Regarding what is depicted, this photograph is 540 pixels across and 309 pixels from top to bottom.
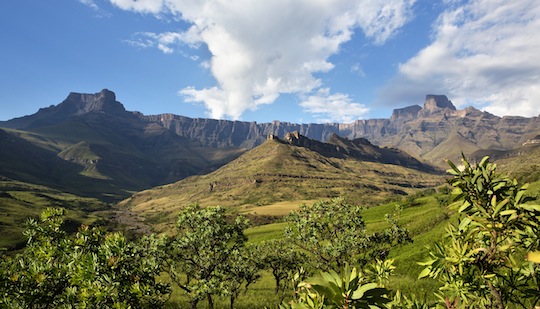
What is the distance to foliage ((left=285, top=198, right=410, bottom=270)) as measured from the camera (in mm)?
21156

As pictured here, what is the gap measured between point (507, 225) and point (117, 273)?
7984 millimetres

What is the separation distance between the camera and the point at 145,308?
297 inches

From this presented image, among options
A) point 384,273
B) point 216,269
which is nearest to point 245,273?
point 216,269

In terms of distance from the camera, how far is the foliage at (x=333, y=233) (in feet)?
69.4

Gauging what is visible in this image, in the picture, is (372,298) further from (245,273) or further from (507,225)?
(245,273)

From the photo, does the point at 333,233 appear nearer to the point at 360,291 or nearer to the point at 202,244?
the point at 202,244

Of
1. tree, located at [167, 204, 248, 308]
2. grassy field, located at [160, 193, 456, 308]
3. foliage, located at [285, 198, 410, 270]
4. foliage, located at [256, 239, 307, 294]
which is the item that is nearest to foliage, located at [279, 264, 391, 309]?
grassy field, located at [160, 193, 456, 308]

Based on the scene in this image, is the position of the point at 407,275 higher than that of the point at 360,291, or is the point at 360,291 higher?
the point at 360,291

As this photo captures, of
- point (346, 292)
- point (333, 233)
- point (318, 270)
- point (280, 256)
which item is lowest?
point (280, 256)

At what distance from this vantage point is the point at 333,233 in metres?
23.0

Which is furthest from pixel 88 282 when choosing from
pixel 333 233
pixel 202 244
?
pixel 333 233

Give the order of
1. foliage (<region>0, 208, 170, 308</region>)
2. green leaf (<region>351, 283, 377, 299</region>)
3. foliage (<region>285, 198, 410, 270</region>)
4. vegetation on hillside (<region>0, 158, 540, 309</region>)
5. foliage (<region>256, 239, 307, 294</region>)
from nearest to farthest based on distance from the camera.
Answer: green leaf (<region>351, 283, 377, 299</region>) → vegetation on hillside (<region>0, 158, 540, 309</region>) → foliage (<region>0, 208, 170, 308</region>) → foliage (<region>285, 198, 410, 270</region>) → foliage (<region>256, 239, 307, 294</region>)

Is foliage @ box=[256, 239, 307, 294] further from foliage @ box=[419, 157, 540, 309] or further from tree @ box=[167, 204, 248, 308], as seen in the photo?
foliage @ box=[419, 157, 540, 309]

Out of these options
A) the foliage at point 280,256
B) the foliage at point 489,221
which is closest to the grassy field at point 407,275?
the foliage at point 489,221
